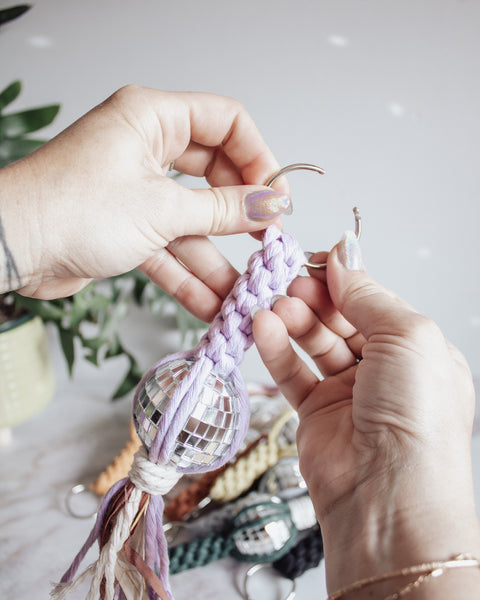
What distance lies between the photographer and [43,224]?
578mm

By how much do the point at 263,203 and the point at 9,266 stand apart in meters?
0.33

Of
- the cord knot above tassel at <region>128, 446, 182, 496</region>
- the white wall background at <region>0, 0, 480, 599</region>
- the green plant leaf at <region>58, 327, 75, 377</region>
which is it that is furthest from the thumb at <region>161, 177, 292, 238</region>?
the green plant leaf at <region>58, 327, 75, 377</region>

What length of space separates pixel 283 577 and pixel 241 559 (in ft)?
0.27

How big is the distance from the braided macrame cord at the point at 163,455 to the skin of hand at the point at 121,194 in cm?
9

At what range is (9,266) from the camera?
0.59 metres

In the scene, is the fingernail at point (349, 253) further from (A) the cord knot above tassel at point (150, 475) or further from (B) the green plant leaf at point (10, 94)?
(B) the green plant leaf at point (10, 94)

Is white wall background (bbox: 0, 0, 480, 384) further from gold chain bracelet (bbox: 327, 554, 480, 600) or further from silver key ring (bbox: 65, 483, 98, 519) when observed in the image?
gold chain bracelet (bbox: 327, 554, 480, 600)

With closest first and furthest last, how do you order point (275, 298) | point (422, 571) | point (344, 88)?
point (422, 571) < point (275, 298) < point (344, 88)

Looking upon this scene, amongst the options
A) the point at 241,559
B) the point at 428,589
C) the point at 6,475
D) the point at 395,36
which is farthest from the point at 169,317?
the point at 428,589

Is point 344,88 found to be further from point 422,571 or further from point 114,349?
point 422,571

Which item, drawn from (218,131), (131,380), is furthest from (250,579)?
(218,131)

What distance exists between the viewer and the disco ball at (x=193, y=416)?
0.58 m

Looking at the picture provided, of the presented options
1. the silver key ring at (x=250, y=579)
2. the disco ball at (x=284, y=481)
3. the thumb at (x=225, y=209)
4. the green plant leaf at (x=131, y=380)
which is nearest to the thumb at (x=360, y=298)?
the thumb at (x=225, y=209)

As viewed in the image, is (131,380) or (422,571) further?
(131,380)
